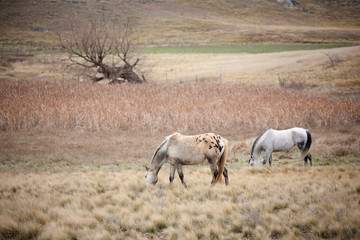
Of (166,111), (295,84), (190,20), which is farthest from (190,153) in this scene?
(190,20)

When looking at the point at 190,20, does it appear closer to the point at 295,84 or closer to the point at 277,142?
the point at 295,84

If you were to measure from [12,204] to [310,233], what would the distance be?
20.0 feet

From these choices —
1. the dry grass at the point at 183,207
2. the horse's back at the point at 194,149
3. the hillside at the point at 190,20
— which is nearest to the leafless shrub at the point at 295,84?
the dry grass at the point at 183,207

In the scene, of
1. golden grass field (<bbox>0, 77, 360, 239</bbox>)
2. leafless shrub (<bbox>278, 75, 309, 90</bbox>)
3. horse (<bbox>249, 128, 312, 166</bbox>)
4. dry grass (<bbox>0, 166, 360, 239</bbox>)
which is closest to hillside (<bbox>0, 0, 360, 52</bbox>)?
leafless shrub (<bbox>278, 75, 309, 90</bbox>)

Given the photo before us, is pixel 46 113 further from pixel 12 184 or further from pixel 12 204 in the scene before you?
pixel 12 204

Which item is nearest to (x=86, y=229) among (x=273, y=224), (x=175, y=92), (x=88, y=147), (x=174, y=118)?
(x=273, y=224)

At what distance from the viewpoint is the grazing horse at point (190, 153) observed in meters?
8.05

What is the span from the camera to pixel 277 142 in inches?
416

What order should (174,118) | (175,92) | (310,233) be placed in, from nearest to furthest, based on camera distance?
(310,233) < (174,118) < (175,92)

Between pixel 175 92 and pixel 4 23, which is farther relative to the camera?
pixel 4 23

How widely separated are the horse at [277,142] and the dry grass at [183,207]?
123 centimetres

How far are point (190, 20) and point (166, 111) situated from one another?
132 metres

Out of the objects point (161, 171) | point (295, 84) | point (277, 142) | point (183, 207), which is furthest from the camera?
point (295, 84)

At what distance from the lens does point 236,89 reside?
25.8m
